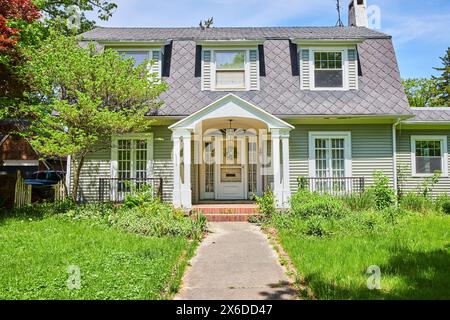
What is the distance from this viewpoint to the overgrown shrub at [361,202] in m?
10.4

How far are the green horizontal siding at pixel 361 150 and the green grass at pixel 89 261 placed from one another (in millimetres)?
6056

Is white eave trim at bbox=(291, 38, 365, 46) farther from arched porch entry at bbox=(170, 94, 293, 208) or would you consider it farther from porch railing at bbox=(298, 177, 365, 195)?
porch railing at bbox=(298, 177, 365, 195)

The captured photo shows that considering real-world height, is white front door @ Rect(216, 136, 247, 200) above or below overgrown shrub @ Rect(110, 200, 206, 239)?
above

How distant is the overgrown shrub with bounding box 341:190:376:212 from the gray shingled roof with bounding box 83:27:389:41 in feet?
20.3

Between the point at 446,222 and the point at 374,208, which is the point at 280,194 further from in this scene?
the point at 446,222

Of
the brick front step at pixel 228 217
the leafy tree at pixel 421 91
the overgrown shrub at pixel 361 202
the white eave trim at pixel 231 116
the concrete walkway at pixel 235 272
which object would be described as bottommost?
the concrete walkway at pixel 235 272

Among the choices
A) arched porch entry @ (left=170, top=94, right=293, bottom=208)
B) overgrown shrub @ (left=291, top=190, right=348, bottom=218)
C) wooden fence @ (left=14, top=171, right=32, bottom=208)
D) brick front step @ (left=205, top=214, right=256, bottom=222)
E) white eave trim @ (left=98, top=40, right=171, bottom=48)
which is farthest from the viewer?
arched porch entry @ (left=170, top=94, right=293, bottom=208)

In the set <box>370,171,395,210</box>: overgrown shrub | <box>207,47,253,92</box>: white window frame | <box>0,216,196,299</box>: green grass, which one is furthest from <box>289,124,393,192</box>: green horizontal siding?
<box>0,216,196,299</box>: green grass

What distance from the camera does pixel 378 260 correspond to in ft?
18.3

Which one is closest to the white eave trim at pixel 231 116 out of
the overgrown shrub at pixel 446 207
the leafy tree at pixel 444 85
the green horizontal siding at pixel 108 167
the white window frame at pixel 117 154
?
the green horizontal siding at pixel 108 167

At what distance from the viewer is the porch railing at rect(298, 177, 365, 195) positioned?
11641 mm

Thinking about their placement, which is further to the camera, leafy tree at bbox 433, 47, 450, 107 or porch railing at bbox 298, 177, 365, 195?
leafy tree at bbox 433, 47, 450, 107

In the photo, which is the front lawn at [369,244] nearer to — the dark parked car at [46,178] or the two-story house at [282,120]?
the two-story house at [282,120]
